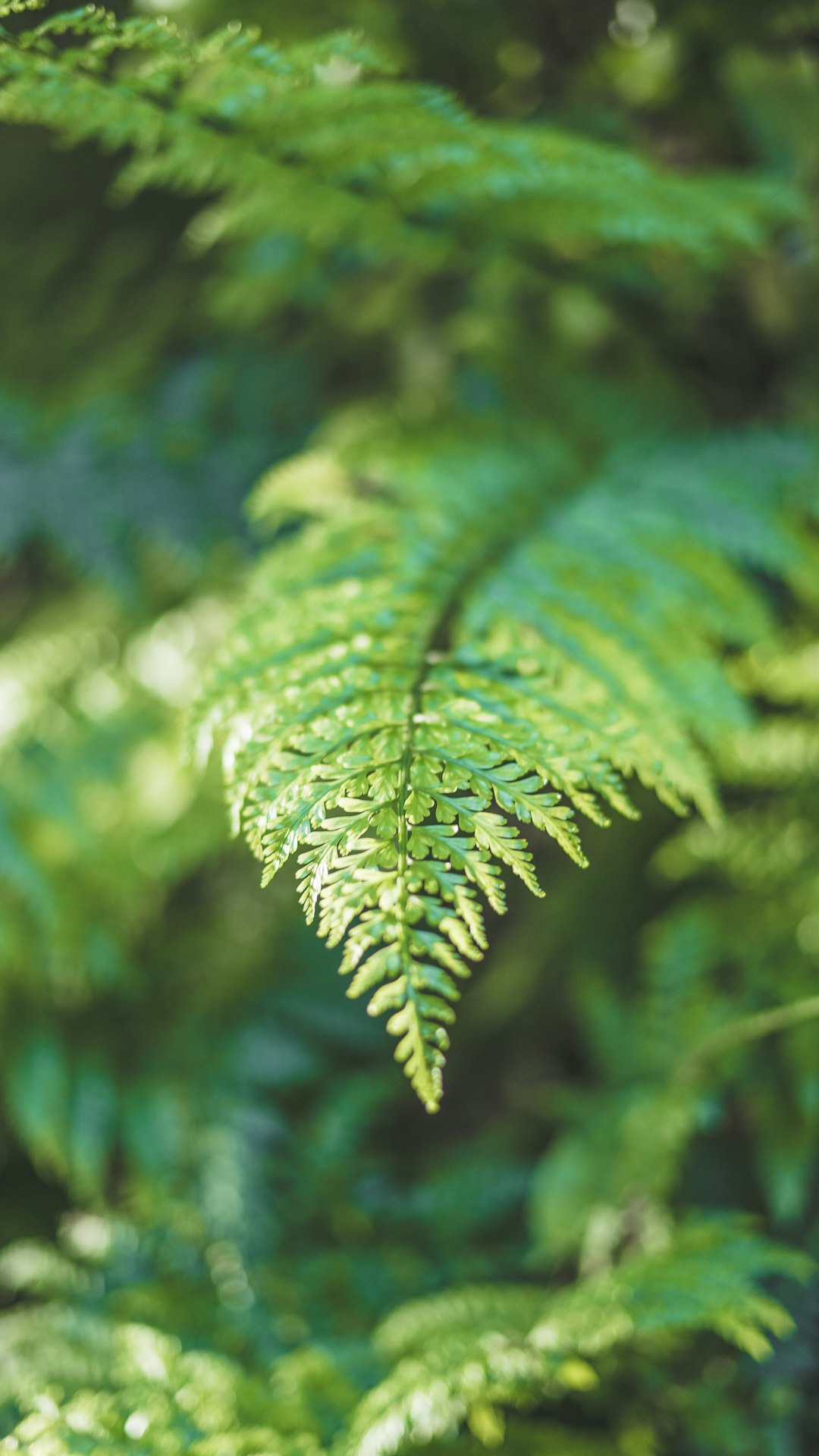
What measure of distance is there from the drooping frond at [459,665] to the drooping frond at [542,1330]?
48 centimetres

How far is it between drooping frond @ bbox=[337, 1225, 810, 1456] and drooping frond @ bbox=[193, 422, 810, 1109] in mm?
480

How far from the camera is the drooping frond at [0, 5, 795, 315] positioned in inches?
36.4

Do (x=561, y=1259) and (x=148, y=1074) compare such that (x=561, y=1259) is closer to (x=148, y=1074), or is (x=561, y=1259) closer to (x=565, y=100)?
(x=148, y=1074)

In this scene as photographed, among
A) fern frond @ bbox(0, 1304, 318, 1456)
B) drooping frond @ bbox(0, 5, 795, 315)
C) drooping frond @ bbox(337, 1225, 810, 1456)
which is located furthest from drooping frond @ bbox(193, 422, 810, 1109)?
fern frond @ bbox(0, 1304, 318, 1456)

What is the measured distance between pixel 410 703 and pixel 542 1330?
81 centimetres

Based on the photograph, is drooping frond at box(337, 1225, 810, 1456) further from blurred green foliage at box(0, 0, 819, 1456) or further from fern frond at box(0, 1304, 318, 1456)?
fern frond at box(0, 1304, 318, 1456)

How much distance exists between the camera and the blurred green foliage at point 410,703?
102 cm

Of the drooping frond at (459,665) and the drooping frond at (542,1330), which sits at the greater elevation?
the drooping frond at (459,665)

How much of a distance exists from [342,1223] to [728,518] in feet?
4.35

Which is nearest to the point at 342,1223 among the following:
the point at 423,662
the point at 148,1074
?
the point at 148,1074

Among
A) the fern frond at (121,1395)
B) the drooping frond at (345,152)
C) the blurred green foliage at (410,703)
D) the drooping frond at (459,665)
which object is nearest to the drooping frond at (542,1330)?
the blurred green foliage at (410,703)

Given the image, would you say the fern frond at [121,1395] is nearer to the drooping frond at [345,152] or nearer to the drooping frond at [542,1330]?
the drooping frond at [542,1330]

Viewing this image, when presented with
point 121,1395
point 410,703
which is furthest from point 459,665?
point 121,1395

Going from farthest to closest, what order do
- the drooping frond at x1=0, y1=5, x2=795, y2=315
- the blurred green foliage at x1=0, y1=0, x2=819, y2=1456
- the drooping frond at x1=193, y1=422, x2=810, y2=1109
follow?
the blurred green foliage at x1=0, y1=0, x2=819, y2=1456
the drooping frond at x1=0, y1=5, x2=795, y2=315
the drooping frond at x1=193, y1=422, x2=810, y2=1109
